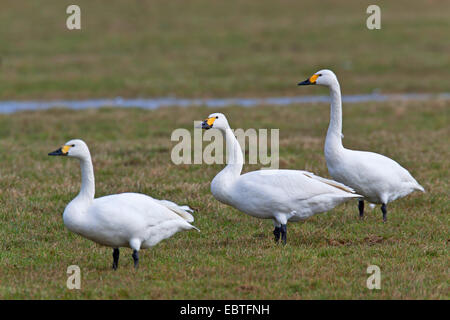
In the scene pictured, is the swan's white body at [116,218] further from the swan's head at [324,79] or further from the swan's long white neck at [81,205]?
the swan's head at [324,79]

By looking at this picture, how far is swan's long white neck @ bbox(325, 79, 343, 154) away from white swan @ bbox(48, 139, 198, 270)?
2.58 meters

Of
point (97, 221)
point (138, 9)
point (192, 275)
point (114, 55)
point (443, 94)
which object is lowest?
point (192, 275)

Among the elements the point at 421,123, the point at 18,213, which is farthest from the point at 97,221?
the point at 421,123

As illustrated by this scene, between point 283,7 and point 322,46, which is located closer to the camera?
point 322,46

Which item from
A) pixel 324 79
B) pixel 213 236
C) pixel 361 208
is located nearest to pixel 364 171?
pixel 361 208

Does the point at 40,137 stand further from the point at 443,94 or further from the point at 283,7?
the point at 283,7

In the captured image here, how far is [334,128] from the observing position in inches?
355

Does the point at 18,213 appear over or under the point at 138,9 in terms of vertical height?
under

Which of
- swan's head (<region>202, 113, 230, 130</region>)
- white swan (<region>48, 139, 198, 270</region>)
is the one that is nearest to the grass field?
white swan (<region>48, 139, 198, 270</region>)

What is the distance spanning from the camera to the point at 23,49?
3028cm

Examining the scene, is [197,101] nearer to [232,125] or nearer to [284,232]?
[232,125]

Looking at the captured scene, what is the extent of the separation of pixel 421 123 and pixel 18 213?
1063 centimetres

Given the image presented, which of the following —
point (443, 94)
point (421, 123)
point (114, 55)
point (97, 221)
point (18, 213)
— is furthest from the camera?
point (114, 55)

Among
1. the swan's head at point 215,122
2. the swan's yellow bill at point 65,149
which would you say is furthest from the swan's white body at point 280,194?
the swan's yellow bill at point 65,149
